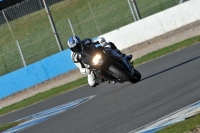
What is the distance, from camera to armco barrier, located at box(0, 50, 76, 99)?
78.1 ft

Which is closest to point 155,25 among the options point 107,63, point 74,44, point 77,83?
point 77,83

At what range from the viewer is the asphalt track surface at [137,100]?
396 inches

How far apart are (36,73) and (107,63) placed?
11.4m

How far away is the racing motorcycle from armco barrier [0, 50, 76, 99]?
32.6 ft

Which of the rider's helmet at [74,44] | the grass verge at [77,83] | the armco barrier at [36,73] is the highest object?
the rider's helmet at [74,44]

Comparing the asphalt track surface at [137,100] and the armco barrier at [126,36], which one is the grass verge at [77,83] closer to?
the asphalt track surface at [137,100]

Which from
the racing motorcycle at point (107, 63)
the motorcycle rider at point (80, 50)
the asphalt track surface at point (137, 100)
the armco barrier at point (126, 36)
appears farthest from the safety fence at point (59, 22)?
the racing motorcycle at point (107, 63)

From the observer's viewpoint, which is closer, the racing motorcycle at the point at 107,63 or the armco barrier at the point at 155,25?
the racing motorcycle at the point at 107,63

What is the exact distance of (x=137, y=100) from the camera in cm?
1205

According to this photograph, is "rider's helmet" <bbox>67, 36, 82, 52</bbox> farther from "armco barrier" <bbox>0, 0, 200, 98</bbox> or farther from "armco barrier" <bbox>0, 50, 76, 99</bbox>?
"armco barrier" <bbox>0, 50, 76, 99</bbox>

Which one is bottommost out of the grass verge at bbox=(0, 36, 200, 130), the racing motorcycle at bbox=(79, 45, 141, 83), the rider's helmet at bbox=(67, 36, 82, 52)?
the grass verge at bbox=(0, 36, 200, 130)

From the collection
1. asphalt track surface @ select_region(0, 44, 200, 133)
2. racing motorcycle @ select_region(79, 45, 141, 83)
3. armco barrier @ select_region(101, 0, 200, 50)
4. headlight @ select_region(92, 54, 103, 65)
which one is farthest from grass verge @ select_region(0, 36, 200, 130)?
headlight @ select_region(92, 54, 103, 65)

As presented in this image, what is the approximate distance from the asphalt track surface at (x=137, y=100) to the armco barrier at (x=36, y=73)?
19.1ft

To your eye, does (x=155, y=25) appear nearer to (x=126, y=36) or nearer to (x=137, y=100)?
(x=126, y=36)
